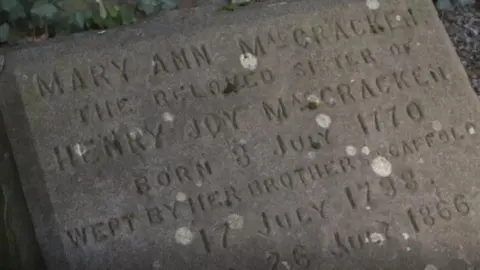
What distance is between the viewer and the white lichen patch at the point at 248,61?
1.83 metres

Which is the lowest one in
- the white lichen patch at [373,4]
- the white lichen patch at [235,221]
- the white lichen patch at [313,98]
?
the white lichen patch at [235,221]

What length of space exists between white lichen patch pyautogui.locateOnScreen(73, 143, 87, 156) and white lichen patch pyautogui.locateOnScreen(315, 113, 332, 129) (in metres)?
0.61

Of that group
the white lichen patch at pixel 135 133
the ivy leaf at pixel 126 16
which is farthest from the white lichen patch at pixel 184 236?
the ivy leaf at pixel 126 16

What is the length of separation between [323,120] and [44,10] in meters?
0.81

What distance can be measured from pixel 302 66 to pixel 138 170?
0.54m

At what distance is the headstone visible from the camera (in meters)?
1.64

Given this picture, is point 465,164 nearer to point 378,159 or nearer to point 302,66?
point 378,159

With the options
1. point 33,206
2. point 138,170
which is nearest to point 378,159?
point 138,170

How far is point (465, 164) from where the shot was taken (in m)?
1.83

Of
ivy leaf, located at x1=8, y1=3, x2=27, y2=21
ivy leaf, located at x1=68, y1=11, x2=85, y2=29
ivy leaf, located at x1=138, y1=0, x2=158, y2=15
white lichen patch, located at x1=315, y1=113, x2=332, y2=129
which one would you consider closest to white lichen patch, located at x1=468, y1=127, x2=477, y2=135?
white lichen patch, located at x1=315, y1=113, x2=332, y2=129

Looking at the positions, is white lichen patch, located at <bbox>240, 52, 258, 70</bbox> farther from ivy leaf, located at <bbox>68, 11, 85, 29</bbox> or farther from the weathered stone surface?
the weathered stone surface

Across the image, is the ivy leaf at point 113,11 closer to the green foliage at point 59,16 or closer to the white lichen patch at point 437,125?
the green foliage at point 59,16

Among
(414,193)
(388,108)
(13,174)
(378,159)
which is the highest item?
(13,174)

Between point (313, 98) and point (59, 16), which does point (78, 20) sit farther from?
point (313, 98)
